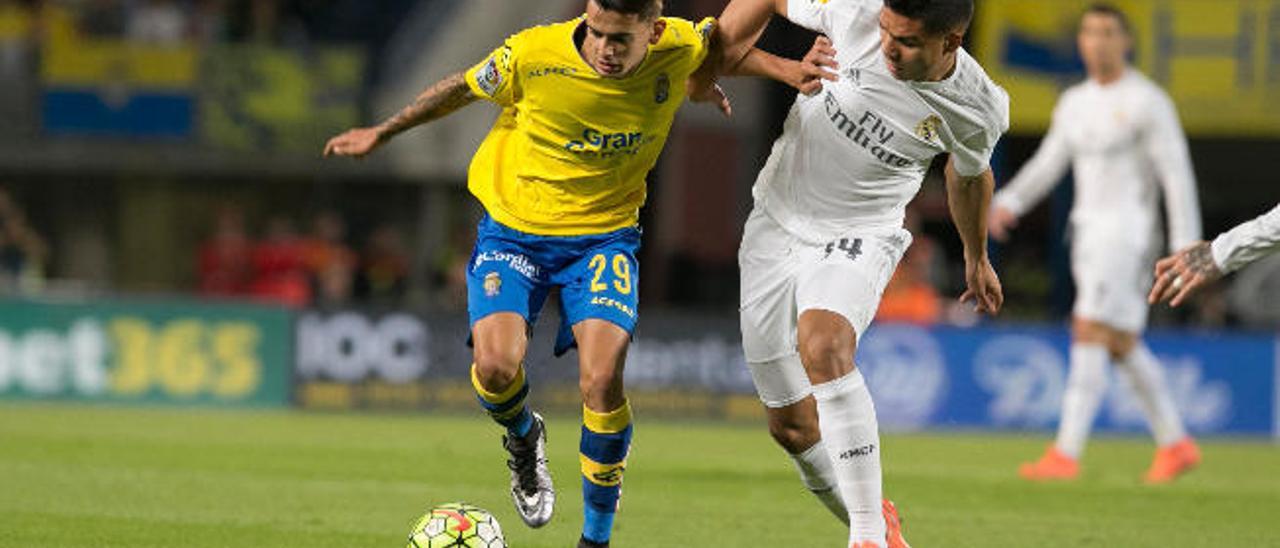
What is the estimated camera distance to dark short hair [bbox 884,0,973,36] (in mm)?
7188

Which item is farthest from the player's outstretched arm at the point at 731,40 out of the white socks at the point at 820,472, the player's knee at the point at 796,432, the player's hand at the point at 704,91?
the white socks at the point at 820,472

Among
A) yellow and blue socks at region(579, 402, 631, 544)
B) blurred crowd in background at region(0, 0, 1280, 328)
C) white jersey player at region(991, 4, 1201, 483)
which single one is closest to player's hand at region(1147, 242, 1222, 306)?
yellow and blue socks at region(579, 402, 631, 544)

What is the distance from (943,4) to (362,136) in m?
2.19

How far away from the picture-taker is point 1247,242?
7508 millimetres

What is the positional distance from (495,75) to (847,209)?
133cm

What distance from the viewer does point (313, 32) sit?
2378 centimetres

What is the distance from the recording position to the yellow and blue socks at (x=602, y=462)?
312 inches

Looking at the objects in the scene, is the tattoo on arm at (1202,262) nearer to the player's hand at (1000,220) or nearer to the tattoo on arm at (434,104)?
the tattoo on arm at (434,104)

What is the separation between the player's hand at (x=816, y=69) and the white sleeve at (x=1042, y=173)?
5415mm

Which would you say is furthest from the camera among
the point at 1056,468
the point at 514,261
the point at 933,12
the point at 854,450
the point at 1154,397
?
the point at 1154,397

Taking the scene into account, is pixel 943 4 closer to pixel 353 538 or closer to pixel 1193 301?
pixel 353 538

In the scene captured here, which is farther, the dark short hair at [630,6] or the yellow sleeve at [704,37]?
the yellow sleeve at [704,37]

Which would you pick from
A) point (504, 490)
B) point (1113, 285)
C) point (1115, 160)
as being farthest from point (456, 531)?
point (1115, 160)

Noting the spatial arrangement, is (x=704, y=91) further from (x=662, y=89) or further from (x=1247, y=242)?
(x=1247, y=242)
